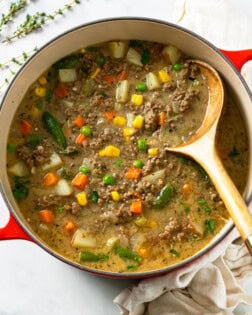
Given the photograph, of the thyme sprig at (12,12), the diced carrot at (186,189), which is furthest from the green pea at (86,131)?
the thyme sprig at (12,12)

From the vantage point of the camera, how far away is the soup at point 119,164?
4309 mm

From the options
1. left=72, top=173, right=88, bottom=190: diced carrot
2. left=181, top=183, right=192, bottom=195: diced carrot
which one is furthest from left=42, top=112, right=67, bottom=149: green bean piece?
left=181, top=183, right=192, bottom=195: diced carrot

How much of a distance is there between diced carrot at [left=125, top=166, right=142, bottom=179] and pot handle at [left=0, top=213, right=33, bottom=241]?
0.76m

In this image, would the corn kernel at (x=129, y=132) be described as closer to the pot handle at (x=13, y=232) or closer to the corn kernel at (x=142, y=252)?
the corn kernel at (x=142, y=252)

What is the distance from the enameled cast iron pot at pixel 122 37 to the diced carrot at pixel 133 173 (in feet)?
2.05

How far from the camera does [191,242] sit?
14.2 ft

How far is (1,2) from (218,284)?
2462 millimetres

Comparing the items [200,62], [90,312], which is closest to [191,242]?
[90,312]

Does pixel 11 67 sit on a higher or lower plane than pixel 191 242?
higher

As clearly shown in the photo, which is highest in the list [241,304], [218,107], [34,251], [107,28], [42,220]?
[107,28]

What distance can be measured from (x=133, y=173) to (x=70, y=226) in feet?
1.69

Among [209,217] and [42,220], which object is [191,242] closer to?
[209,217]

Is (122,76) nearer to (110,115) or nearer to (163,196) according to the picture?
(110,115)

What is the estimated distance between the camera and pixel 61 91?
4.53 metres
